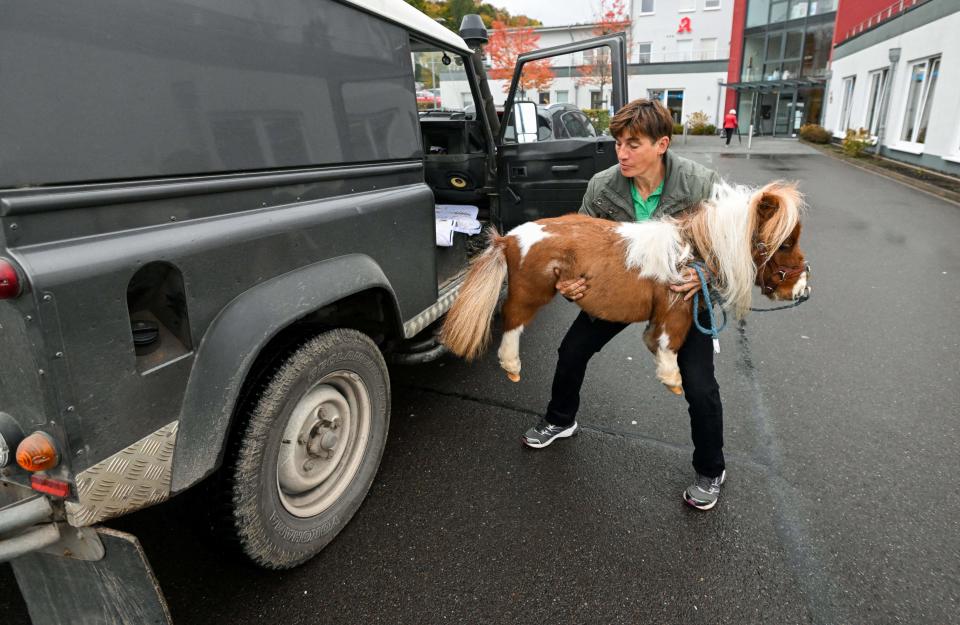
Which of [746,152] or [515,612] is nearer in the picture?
[515,612]

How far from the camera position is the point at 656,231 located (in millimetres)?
2350

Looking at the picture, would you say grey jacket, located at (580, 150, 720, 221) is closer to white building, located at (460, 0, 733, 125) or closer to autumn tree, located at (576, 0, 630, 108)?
autumn tree, located at (576, 0, 630, 108)

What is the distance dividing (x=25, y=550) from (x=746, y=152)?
82.9 ft

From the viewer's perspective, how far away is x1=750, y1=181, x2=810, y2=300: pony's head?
2.19 metres

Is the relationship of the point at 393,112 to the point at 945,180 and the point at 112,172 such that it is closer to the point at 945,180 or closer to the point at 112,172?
the point at 112,172

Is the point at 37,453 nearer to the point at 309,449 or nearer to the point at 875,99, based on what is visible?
the point at 309,449

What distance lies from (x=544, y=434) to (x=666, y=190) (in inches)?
58.3

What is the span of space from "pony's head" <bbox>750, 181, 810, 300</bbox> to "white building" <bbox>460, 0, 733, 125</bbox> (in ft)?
118

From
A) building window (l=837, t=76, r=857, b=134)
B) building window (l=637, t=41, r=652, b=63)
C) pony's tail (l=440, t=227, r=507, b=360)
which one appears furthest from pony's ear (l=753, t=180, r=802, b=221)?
building window (l=637, t=41, r=652, b=63)

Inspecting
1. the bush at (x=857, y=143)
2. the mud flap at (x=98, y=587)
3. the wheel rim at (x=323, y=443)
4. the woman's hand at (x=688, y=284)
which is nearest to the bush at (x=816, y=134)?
the bush at (x=857, y=143)

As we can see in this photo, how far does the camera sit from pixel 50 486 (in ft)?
4.83

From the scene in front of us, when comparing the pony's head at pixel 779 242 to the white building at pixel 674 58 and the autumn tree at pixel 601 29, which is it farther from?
the white building at pixel 674 58

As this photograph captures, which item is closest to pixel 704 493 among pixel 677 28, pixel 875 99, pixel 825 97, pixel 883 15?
pixel 875 99

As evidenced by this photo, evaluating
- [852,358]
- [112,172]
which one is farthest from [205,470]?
[852,358]
